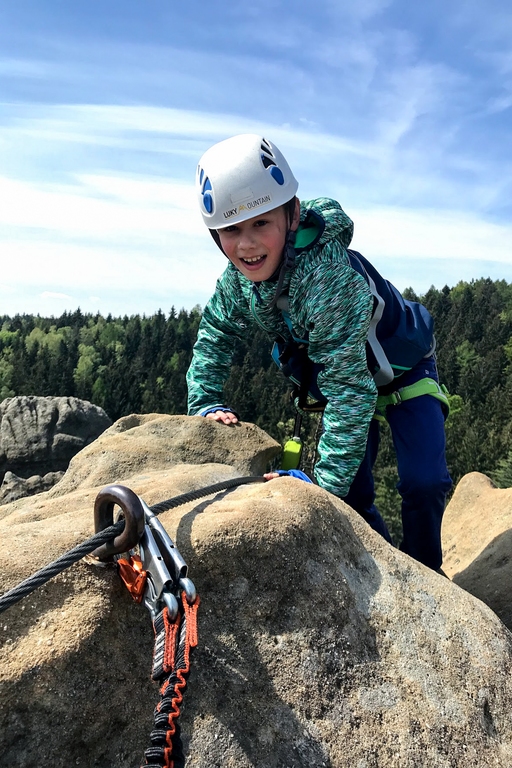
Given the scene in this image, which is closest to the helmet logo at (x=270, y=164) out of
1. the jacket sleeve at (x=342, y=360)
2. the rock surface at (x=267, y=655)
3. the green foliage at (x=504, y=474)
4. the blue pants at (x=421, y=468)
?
the jacket sleeve at (x=342, y=360)

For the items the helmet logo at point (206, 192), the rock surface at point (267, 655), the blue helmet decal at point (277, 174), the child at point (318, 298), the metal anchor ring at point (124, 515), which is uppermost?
the blue helmet decal at point (277, 174)

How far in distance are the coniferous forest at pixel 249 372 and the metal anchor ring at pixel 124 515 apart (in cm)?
5014

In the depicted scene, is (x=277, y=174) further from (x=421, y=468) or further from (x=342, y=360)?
(x=421, y=468)

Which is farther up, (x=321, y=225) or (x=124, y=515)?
(x=321, y=225)

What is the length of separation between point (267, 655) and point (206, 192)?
320cm

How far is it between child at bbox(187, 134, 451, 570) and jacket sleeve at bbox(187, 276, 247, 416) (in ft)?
0.77

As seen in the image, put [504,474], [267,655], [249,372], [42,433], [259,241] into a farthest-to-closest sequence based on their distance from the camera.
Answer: [249,372]
[42,433]
[504,474]
[259,241]
[267,655]

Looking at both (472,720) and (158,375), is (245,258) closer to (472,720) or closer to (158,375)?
(472,720)

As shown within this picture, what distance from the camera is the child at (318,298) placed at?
15.1 feet

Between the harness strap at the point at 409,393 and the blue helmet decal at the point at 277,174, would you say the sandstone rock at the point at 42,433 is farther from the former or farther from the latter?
the blue helmet decal at the point at 277,174

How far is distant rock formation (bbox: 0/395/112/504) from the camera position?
55.8 metres

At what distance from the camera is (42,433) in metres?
56.3

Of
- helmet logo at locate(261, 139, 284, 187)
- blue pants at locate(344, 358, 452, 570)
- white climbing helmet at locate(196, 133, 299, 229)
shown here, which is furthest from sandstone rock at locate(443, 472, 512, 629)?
helmet logo at locate(261, 139, 284, 187)

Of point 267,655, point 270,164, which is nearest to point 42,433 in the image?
point 270,164
